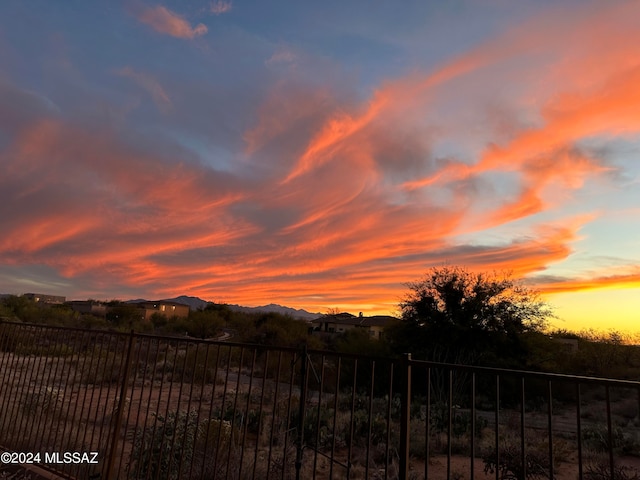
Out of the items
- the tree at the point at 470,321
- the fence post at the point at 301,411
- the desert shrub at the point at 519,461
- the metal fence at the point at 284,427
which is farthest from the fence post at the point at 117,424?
the tree at the point at 470,321

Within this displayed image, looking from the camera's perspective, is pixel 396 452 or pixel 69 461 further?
pixel 396 452

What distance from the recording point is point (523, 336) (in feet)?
62.2

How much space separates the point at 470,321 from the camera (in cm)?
1908

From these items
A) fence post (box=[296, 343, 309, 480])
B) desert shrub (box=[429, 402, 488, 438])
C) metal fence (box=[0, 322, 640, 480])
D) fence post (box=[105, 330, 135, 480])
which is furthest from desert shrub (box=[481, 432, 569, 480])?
fence post (box=[105, 330, 135, 480])

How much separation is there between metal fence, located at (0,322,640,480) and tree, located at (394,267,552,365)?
1.33 m

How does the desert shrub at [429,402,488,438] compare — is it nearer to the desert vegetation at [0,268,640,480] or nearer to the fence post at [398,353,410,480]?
the desert vegetation at [0,268,640,480]

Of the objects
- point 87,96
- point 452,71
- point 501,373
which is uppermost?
point 452,71

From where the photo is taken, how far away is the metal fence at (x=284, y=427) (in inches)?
147

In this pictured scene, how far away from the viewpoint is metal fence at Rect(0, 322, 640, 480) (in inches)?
147

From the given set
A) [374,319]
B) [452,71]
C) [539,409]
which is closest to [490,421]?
[539,409]

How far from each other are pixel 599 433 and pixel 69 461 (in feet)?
37.4

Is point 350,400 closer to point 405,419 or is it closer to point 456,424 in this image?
point 456,424

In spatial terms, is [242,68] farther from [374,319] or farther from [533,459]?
[374,319]

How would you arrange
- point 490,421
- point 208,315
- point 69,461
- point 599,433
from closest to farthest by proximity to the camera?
1. point 69,461
2. point 599,433
3. point 490,421
4. point 208,315
